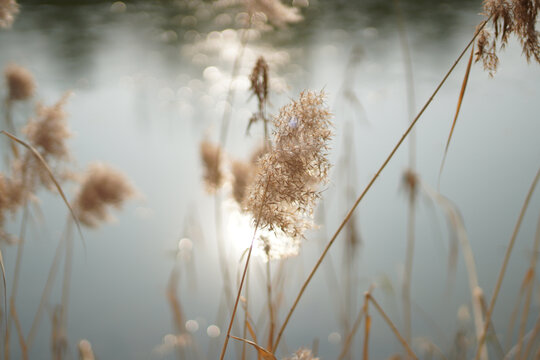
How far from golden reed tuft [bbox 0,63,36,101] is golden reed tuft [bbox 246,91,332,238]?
130 cm

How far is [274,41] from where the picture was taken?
7.16 m

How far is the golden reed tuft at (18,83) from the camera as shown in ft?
4.78

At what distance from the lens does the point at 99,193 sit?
4.62ft

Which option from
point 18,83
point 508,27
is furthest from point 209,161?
point 508,27

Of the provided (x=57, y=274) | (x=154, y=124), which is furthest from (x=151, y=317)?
(x=154, y=124)

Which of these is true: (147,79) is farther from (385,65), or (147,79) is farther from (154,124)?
(385,65)

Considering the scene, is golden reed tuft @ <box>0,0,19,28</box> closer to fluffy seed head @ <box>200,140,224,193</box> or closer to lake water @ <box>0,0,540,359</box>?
lake water @ <box>0,0,540,359</box>

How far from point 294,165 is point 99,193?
1.06m

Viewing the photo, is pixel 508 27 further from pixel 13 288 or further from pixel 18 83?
pixel 18 83

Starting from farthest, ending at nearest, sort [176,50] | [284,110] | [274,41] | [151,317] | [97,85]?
1. [176,50]
2. [274,41]
3. [97,85]
4. [151,317]
5. [284,110]

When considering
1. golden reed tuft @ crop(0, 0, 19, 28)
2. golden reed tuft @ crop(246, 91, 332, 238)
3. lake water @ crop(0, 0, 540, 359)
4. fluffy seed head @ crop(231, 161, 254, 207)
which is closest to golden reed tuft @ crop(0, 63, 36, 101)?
lake water @ crop(0, 0, 540, 359)

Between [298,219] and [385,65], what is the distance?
22.7ft

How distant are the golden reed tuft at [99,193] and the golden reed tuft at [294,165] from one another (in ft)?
3.25

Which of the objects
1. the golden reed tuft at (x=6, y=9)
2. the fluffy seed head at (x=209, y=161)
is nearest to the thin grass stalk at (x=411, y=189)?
the fluffy seed head at (x=209, y=161)
